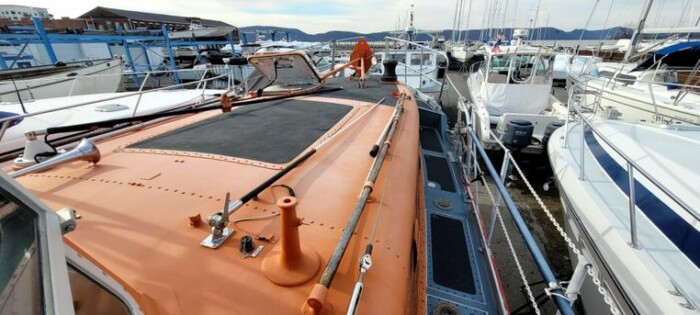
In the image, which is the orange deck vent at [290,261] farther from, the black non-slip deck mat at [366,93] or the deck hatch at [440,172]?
the black non-slip deck mat at [366,93]

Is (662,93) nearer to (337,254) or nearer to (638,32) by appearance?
(638,32)

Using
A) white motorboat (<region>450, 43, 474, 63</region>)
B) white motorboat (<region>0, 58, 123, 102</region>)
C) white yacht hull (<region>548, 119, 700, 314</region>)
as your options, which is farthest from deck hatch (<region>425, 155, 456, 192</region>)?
white motorboat (<region>450, 43, 474, 63</region>)

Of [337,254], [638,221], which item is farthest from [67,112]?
[638,221]

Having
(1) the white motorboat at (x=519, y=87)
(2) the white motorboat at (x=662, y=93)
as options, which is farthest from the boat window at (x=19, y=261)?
(1) the white motorboat at (x=519, y=87)

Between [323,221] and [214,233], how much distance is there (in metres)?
0.53

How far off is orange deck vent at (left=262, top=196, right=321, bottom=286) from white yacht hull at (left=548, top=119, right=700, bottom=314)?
4.43 ft

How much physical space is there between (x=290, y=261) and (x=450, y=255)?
2.09 metres

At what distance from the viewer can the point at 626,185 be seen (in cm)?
288

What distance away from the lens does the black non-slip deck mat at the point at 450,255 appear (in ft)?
8.32

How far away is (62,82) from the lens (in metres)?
7.53

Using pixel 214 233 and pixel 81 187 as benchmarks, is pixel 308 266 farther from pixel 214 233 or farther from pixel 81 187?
pixel 81 187

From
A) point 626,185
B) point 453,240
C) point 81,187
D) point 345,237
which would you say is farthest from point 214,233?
point 626,185

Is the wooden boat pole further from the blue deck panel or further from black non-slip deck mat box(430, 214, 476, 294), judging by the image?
black non-slip deck mat box(430, 214, 476, 294)

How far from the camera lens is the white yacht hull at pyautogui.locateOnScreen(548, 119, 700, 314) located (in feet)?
6.30
